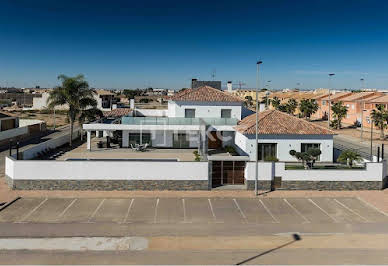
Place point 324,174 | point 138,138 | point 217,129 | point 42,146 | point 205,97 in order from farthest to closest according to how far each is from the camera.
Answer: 1. point 205,97
2. point 138,138
3. point 217,129
4. point 42,146
5. point 324,174

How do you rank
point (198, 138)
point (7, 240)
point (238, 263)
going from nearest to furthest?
point (238, 263) < point (7, 240) < point (198, 138)

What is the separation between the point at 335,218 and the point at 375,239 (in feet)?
10.3

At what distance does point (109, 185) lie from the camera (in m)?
25.0

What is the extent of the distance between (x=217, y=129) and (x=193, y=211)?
18.0 meters

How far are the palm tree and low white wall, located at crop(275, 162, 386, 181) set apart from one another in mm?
26239

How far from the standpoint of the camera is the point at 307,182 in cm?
2583

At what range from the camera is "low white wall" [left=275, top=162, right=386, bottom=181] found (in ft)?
84.4

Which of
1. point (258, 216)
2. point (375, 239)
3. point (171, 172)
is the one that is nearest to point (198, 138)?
point (171, 172)

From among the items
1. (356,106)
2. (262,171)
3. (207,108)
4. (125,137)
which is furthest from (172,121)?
(356,106)

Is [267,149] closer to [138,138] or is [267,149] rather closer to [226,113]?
[226,113]

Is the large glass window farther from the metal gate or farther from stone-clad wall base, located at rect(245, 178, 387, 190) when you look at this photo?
stone-clad wall base, located at rect(245, 178, 387, 190)

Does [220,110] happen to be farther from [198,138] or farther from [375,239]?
[375,239]

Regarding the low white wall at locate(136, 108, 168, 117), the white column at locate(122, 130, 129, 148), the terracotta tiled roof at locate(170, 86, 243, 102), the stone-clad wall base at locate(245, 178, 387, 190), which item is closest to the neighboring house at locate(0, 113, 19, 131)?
the low white wall at locate(136, 108, 168, 117)

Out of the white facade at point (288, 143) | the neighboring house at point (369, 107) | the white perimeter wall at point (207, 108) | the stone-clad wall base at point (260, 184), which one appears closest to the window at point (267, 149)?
the white facade at point (288, 143)
